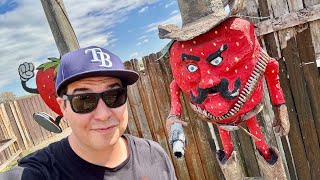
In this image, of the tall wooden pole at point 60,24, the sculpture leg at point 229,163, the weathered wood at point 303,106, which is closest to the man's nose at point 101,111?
the sculpture leg at point 229,163

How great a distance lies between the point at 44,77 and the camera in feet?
9.55

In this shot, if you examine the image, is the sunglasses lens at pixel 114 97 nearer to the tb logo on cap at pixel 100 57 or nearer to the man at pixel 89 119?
the man at pixel 89 119

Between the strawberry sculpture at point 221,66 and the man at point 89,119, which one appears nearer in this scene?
the man at point 89,119

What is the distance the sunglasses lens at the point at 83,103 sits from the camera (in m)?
1.38

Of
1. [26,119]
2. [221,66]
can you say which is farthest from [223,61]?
[26,119]

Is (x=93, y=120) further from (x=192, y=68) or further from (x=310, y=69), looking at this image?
(x=310, y=69)

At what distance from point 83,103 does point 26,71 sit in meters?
1.79

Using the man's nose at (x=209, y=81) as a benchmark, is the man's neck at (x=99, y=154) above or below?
below

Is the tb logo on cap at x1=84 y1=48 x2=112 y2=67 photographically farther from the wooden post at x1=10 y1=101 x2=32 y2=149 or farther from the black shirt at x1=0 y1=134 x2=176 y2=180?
the wooden post at x1=10 y1=101 x2=32 y2=149

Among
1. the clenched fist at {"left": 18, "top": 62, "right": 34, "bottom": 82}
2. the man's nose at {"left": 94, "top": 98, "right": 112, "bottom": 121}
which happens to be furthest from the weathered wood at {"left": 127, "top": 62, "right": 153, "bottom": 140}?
the man's nose at {"left": 94, "top": 98, "right": 112, "bottom": 121}

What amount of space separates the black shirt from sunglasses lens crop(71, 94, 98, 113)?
0.21 metres

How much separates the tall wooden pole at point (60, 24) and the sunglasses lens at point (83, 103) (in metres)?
1.52

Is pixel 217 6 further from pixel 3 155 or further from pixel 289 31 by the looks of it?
pixel 3 155

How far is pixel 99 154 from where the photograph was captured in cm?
146
